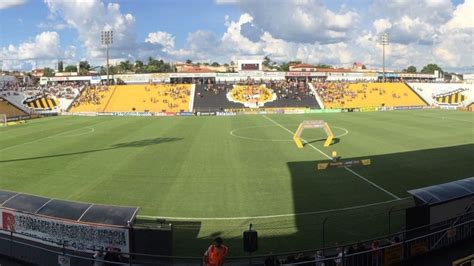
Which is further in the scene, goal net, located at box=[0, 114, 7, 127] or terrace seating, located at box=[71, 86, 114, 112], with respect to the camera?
terrace seating, located at box=[71, 86, 114, 112]

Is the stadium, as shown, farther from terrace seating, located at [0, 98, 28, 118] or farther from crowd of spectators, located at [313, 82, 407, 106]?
crowd of spectators, located at [313, 82, 407, 106]

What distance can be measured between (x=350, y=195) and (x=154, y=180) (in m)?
10.7

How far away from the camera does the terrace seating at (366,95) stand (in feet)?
283

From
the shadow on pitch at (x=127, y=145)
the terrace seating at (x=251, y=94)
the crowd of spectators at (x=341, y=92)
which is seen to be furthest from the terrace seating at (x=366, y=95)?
the shadow on pitch at (x=127, y=145)

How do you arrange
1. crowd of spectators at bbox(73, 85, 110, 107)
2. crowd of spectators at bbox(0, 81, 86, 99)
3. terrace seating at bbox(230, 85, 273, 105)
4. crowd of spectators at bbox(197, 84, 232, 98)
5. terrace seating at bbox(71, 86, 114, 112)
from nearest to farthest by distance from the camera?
crowd of spectators at bbox(0, 81, 86, 99) < terrace seating at bbox(71, 86, 114, 112) < crowd of spectators at bbox(73, 85, 110, 107) < terrace seating at bbox(230, 85, 273, 105) < crowd of spectators at bbox(197, 84, 232, 98)

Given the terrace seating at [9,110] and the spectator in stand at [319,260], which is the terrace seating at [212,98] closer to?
the terrace seating at [9,110]

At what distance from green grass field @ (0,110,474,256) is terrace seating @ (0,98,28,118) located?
31.3m

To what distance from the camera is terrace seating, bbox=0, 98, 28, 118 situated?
70.5 metres

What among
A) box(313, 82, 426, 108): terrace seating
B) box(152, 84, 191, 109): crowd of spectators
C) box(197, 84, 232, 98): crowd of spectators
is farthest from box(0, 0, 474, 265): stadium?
box(197, 84, 232, 98): crowd of spectators

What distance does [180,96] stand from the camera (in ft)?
288

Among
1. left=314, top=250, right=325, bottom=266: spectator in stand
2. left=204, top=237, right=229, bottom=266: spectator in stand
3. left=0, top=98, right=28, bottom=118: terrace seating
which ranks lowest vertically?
left=314, top=250, right=325, bottom=266: spectator in stand

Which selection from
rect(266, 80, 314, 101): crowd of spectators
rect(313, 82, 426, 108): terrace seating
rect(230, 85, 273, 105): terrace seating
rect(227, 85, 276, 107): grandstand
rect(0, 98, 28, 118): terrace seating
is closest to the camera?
rect(0, 98, 28, 118): terrace seating

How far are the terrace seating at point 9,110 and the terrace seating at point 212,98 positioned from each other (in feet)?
101

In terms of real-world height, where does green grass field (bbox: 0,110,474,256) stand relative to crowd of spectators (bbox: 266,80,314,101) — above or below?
below
